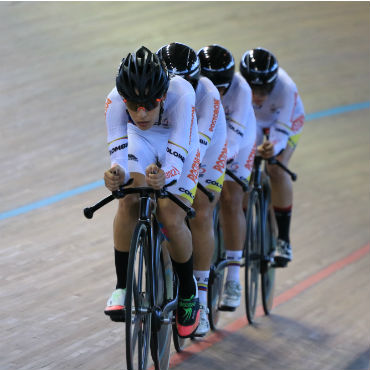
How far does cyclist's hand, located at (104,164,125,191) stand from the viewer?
2805mm

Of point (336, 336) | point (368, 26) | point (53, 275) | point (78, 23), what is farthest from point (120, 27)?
point (336, 336)

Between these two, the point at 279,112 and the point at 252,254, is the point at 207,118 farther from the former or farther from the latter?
the point at 252,254

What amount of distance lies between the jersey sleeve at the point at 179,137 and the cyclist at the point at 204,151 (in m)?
0.40

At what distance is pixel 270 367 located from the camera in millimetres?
3846

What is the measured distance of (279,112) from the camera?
443cm

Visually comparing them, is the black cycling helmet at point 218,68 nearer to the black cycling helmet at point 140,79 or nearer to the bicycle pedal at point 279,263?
the black cycling helmet at point 140,79

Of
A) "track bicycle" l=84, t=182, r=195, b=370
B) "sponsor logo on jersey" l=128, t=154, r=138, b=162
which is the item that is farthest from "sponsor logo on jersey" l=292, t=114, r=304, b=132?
"sponsor logo on jersey" l=128, t=154, r=138, b=162

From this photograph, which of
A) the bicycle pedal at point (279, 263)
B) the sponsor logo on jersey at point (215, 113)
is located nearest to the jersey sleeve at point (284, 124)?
the bicycle pedal at point (279, 263)

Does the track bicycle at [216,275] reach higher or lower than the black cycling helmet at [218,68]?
lower

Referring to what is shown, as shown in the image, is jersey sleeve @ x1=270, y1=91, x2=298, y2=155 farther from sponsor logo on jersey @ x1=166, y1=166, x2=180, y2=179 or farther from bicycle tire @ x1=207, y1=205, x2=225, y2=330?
sponsor logo on jersey @ x1=166, y1=166, x2=180, y2=179

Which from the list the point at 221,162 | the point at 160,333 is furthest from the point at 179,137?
the point at 160,333

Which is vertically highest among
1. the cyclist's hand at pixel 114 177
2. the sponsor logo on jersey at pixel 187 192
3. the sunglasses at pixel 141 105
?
the sunglasses at pixel 141 105

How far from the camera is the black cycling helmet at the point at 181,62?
3.38 m

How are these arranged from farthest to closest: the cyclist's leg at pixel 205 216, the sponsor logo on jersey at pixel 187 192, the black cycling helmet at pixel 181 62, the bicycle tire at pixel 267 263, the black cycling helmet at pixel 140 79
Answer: the bicycle tire at pixel 267 263
the cyclist's leg at pixel 205 216
the black cycling helmet at pixel 181 62
the sponsor logo on jersey at pixel 187 192
the black cycling helmet at pixel 140 79
